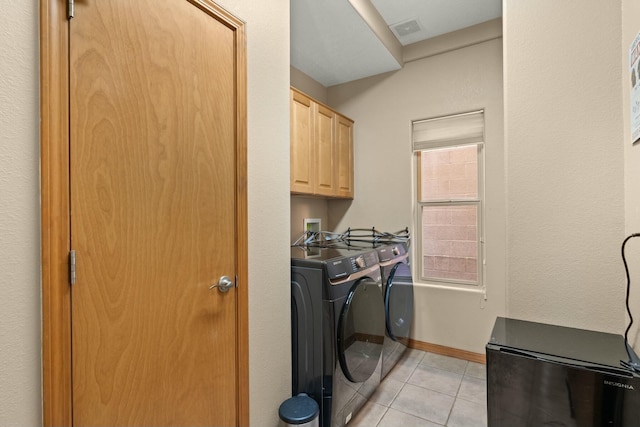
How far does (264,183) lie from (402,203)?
70.6 inches

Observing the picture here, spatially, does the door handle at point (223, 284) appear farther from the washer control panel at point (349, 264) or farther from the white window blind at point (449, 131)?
the white window blind at point (449, 131)

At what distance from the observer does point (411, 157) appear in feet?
9.72

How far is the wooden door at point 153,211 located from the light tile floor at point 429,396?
1.10 meters

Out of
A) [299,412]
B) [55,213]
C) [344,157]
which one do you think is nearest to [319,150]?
[344,157]

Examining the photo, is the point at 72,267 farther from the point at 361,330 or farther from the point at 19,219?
the point at 361,330

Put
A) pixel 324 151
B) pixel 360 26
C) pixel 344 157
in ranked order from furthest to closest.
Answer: pixel 344 157 → pixel 324 151 → pixel 360 26

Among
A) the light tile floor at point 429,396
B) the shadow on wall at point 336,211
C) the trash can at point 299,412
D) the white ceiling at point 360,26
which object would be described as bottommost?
the light tile floor at point 429,396

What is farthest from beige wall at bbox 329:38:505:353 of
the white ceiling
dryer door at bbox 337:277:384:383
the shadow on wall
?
dryer door at bbox 337:277:384:383

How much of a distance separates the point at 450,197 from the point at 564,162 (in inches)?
53.7

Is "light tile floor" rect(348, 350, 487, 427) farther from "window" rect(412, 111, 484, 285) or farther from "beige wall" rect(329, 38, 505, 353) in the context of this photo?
"window" rect(412, 111, 484, 285)

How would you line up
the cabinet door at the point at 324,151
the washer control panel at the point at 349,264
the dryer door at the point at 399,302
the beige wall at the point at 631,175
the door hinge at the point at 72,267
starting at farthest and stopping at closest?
the cabinet door at the point at 324,151
the dryer door at the point at 399,302
the washer control panel at the point at 349,264
the beige wall at the point at 631,175
the door hinge at the point at 72,267

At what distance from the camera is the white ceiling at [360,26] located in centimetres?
225

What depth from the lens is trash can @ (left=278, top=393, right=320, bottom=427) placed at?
1.49 m

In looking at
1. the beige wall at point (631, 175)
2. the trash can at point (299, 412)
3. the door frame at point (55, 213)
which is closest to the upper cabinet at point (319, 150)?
the trash can at point (299, 412)
